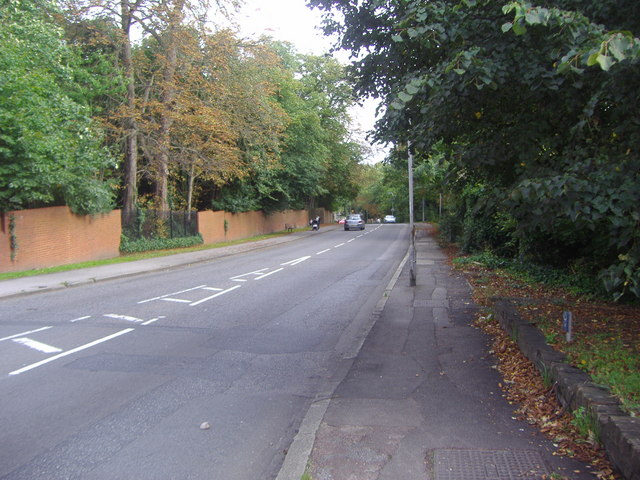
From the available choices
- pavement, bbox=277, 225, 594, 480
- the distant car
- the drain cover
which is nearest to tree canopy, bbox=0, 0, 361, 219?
pavement, bbox=277, 225, 594, 480

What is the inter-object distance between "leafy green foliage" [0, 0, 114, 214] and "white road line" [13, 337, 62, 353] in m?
8.20

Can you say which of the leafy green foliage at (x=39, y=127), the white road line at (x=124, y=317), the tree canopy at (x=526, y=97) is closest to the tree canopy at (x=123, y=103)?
the leafy green foliage at (x=39, y=127)

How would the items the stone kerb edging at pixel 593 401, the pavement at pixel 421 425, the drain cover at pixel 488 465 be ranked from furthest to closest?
the pavement at pixel 421 425 < the drain cover at pixel 488 465 < the stone kerb edging at pixel 593 401

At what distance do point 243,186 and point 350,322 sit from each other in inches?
1034

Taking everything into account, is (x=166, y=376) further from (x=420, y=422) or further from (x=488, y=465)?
(x=488, y=465)

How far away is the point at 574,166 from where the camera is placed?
182 inches

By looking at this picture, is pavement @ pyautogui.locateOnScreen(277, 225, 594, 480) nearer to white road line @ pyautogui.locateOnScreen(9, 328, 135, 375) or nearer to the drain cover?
the drain cover

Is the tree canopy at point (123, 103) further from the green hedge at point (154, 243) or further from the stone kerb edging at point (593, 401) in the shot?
the stone kerb edging at point (593, 401)

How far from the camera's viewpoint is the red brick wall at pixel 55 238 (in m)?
15.4

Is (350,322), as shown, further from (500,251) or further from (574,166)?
(500,251)

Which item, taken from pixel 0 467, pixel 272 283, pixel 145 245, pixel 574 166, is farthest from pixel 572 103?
pixel 145 245

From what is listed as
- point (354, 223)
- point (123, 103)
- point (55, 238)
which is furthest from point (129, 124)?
point (354, 223)

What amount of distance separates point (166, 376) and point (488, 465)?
3.72m

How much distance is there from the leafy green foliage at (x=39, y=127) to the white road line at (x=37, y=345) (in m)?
8.20
